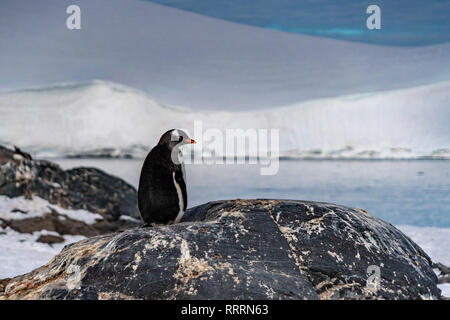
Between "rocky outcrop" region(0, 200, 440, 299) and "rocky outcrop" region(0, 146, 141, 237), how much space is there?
458 centimetres

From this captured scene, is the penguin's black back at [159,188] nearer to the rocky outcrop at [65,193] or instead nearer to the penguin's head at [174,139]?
the penguin's head at [174,139]

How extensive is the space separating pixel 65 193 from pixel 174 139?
5609 millimetres

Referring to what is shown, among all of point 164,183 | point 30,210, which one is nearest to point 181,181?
point 164,183

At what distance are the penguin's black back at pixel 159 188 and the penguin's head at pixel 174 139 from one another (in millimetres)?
43

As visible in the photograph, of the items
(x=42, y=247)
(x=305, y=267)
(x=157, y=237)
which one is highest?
(x=157, y=237)

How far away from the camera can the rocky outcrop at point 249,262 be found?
2.61m

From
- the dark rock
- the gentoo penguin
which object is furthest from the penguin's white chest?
the dark rock

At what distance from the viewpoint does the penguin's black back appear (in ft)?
11.3

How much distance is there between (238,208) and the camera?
317cm

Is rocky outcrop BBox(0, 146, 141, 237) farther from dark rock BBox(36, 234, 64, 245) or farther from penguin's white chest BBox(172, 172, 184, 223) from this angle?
penguin's white chest BBox(172, 172, 184, 223)

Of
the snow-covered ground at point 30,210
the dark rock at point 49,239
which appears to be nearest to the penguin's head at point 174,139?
the dark rock at point 49,239
